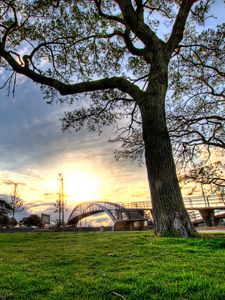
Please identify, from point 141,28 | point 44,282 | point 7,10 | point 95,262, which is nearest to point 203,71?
point 141,28

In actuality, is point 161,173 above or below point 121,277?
above

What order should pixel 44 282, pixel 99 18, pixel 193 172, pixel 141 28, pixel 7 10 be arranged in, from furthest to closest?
pixel 193 172, pixel 99 18, pixel 7 10, pixel 141 28, pixel 44 282

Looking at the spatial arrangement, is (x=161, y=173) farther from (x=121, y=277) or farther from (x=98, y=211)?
(x=98, y=211)

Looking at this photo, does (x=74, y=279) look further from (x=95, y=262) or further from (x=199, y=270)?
(x=199, y=270)

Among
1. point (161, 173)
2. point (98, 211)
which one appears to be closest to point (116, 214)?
point (98, 211)

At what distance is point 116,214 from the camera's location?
149ft

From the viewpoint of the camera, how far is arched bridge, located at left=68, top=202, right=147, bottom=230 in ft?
108

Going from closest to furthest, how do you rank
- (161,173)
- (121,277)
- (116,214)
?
(121,277) → (161,173) → (116,214)

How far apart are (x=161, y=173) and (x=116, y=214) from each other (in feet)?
128

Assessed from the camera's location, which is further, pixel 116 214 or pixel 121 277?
pixel 116 214

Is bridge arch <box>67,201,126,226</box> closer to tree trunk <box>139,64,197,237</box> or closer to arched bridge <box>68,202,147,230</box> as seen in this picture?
arched bridge <box>68,202,147,230</box>

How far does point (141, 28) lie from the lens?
922 centimetres

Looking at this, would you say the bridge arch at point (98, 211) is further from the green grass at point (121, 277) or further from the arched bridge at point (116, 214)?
the green grass at point (121, 277)

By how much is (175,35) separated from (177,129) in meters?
6.01
